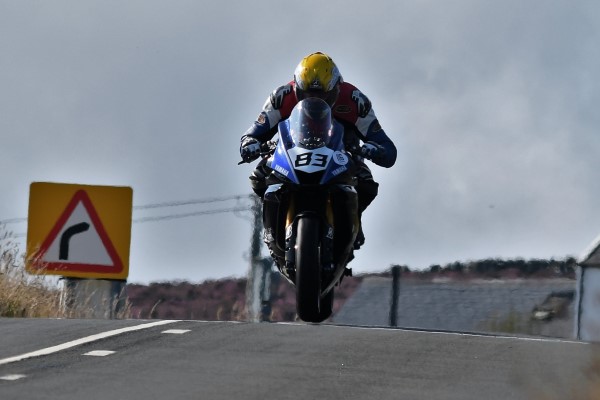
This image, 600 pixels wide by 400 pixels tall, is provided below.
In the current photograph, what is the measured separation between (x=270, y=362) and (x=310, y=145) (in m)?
2.92

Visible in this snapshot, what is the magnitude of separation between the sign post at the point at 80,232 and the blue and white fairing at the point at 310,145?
4759 millimetres

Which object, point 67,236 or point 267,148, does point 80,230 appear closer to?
point 67,236

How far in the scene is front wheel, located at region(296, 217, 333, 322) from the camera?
1534cm

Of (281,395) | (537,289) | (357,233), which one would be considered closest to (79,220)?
(357,233)

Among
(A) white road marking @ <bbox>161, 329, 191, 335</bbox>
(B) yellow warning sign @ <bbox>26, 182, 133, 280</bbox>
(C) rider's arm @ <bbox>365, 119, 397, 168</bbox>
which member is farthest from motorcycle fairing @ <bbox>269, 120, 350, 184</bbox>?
(B) yellow warning sign @ <bbox>26, 182, 133, 280</bbox>

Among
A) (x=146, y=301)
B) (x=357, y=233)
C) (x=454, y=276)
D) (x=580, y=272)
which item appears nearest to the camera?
(x=357, y=233)

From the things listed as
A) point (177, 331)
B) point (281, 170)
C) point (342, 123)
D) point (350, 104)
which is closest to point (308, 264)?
point (281, 170)

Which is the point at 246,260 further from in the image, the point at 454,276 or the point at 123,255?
the point at 123,255

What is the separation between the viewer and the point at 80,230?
20.3 meters

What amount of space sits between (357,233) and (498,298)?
14742mm

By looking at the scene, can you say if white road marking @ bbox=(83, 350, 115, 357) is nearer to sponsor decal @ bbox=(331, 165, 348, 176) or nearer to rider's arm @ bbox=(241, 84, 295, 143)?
sponsor decal @ bbox=(331, 165, 348, 176)

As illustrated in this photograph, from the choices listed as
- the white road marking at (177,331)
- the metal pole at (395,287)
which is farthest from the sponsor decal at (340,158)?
the metal pole at (395,287)

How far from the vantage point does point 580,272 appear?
31.9 metres

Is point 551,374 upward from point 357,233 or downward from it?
downward
